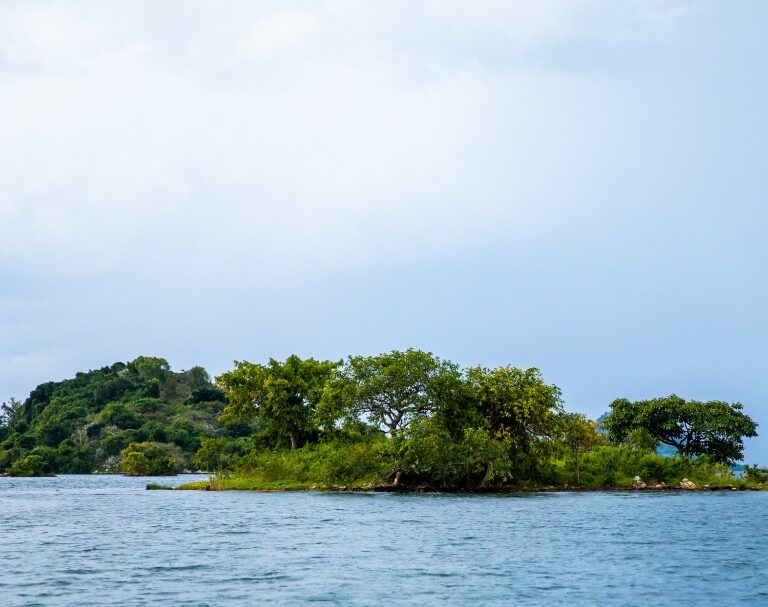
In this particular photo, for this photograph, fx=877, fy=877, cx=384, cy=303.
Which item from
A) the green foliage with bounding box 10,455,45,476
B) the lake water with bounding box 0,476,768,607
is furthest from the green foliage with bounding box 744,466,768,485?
the green foliage with bounding box 10,455,45,476

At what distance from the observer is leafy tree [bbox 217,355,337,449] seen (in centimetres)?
9088

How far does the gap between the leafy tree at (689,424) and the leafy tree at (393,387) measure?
88.7 ft

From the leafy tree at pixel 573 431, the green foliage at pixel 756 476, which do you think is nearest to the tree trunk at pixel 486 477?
the leafy tree at pixel 573 431

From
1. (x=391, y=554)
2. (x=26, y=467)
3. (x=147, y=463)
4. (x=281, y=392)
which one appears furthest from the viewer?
(x=26, y=467)

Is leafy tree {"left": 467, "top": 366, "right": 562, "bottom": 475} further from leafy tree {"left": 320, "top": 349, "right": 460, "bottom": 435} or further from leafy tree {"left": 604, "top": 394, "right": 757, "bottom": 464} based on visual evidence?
leafy tree {"left": 604, "top": 394, "right": 757, "bottom": 464}

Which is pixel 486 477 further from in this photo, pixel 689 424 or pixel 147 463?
pixel 147 463

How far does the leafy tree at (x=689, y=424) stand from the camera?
3565 inches

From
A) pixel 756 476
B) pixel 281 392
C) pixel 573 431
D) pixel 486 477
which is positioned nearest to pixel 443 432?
pixel 486 477

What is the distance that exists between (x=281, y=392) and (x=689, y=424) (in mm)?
43392

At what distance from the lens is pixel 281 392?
9012 centimetres

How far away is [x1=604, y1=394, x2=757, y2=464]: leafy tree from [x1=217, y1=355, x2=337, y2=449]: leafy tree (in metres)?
33.1

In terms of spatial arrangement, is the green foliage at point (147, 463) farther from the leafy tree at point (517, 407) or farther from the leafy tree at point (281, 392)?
the leafy tree at point (517, 407)

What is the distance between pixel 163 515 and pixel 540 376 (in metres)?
35.9

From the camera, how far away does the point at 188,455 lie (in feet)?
656
